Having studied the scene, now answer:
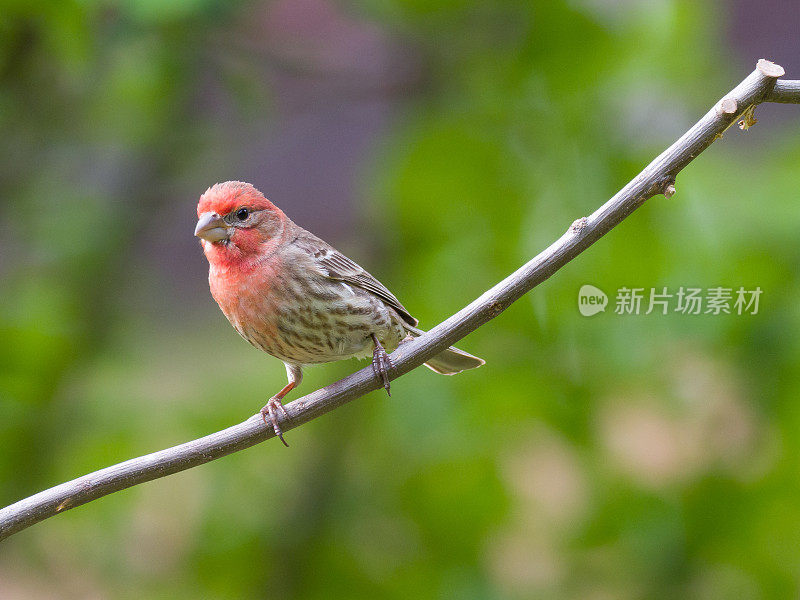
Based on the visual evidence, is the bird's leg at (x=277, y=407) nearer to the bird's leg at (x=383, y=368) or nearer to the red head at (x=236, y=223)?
the bird's leg at (x=383, y=368)

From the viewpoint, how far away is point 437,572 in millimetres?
4074

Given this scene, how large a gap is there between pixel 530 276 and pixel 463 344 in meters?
1.89

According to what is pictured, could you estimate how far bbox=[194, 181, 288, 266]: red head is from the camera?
8.53 ft

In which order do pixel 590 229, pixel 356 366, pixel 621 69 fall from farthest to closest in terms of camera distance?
pixel 356 366 → pixel 621 69 → pixel 590 229

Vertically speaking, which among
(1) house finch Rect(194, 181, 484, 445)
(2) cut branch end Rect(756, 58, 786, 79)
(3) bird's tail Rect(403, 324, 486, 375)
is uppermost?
(2) cut branch end Rect(756, 58, 786, 79)

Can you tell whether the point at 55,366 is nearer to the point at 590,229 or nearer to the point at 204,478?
the point at 204,478

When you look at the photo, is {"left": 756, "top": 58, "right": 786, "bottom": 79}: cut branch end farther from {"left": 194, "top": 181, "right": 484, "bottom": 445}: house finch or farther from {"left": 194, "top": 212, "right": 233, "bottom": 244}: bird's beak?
{"left": 194, "top": 212, "right": 233, "bottom": 244}: bird's beak

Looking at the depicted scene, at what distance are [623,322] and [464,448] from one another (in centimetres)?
91

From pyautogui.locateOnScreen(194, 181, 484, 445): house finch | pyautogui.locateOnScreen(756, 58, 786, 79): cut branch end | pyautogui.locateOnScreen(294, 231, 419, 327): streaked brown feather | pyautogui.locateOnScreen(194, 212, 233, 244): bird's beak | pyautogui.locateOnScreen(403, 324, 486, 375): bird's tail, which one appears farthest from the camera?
pyautogui.locateOnScreen(403, 324, 486, 375): bird's tail

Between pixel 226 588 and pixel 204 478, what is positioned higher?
pixel 204 478

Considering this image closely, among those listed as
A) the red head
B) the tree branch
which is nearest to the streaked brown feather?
the red head

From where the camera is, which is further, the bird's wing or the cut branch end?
the bird's wing

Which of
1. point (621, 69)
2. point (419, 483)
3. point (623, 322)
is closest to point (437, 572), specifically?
point (419, 483)

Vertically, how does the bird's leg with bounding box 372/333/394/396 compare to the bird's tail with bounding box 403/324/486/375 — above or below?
below
